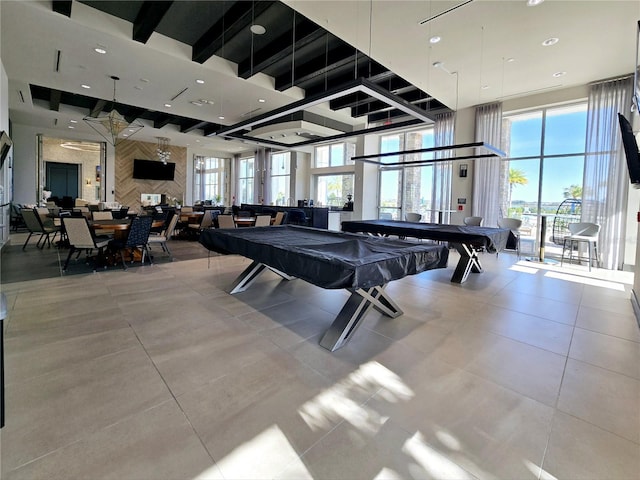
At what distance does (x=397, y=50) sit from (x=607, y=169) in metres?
5.05

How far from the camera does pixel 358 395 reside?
6.66 feet

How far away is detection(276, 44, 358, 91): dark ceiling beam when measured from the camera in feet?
19.2

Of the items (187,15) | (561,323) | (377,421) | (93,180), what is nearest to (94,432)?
(377,421)

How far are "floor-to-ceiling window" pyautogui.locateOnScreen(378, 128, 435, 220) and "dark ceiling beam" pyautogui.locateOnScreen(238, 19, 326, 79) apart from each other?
4.90 metres

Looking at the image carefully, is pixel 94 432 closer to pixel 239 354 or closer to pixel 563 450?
pixel 239 354

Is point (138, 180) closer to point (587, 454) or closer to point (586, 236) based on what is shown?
point (586, 236)

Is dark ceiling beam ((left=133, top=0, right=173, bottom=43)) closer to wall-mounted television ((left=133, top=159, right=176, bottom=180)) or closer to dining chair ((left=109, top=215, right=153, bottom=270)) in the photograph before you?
dining chair ((left=109, top=215, right=153, bottom=270))

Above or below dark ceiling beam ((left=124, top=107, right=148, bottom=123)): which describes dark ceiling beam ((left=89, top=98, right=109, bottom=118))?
below

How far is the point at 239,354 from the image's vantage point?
8.32 feet

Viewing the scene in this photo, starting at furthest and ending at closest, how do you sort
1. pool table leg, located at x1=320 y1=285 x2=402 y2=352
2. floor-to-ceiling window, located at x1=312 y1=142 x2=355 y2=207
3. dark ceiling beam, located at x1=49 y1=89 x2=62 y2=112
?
1. floor-to-ceiling window, located at x1=312 y1=142 x2=355 y2=207
2. dark ceiling beam, located at x1=49 y1=89 x2=62 y2=112
3. pool table leg, located at x1=320 y1=285 x2=402 y2=352

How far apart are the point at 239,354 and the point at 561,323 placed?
11.2 feet

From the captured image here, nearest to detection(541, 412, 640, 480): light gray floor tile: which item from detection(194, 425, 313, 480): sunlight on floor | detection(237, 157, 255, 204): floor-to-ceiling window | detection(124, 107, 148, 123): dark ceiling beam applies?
detection(194, 425, 313, 480): sunlight on floor

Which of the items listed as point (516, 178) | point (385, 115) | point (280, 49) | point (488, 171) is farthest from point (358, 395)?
point (385, 115)

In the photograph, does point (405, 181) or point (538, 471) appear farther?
point (405, 181)
